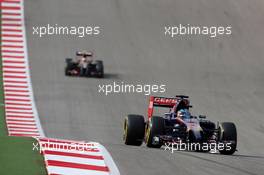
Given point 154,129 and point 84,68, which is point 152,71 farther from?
point 154,129

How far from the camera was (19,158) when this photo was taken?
46.4ft

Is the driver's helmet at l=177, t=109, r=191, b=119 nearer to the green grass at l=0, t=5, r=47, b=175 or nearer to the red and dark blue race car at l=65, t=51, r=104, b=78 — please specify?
the green grass at l=0, t=5, r=47, b=175

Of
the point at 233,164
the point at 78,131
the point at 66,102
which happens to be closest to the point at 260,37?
the point at 66,102

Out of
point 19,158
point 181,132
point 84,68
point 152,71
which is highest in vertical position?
point 84,68

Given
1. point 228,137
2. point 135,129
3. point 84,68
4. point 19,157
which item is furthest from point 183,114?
point 84,68

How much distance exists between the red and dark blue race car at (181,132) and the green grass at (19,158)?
10.6ft

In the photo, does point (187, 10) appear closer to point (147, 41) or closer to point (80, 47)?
point (147, 41)

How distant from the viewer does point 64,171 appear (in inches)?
519

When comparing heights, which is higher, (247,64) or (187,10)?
(187,10)

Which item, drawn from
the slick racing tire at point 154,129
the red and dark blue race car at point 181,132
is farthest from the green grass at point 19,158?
the red and dark blue race car at point 181,132

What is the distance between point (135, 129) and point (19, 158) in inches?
204

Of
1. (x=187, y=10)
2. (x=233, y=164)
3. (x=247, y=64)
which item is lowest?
(x=233, y=164)

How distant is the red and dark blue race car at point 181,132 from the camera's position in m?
18.1

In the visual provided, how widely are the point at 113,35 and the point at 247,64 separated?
6.64 meters
